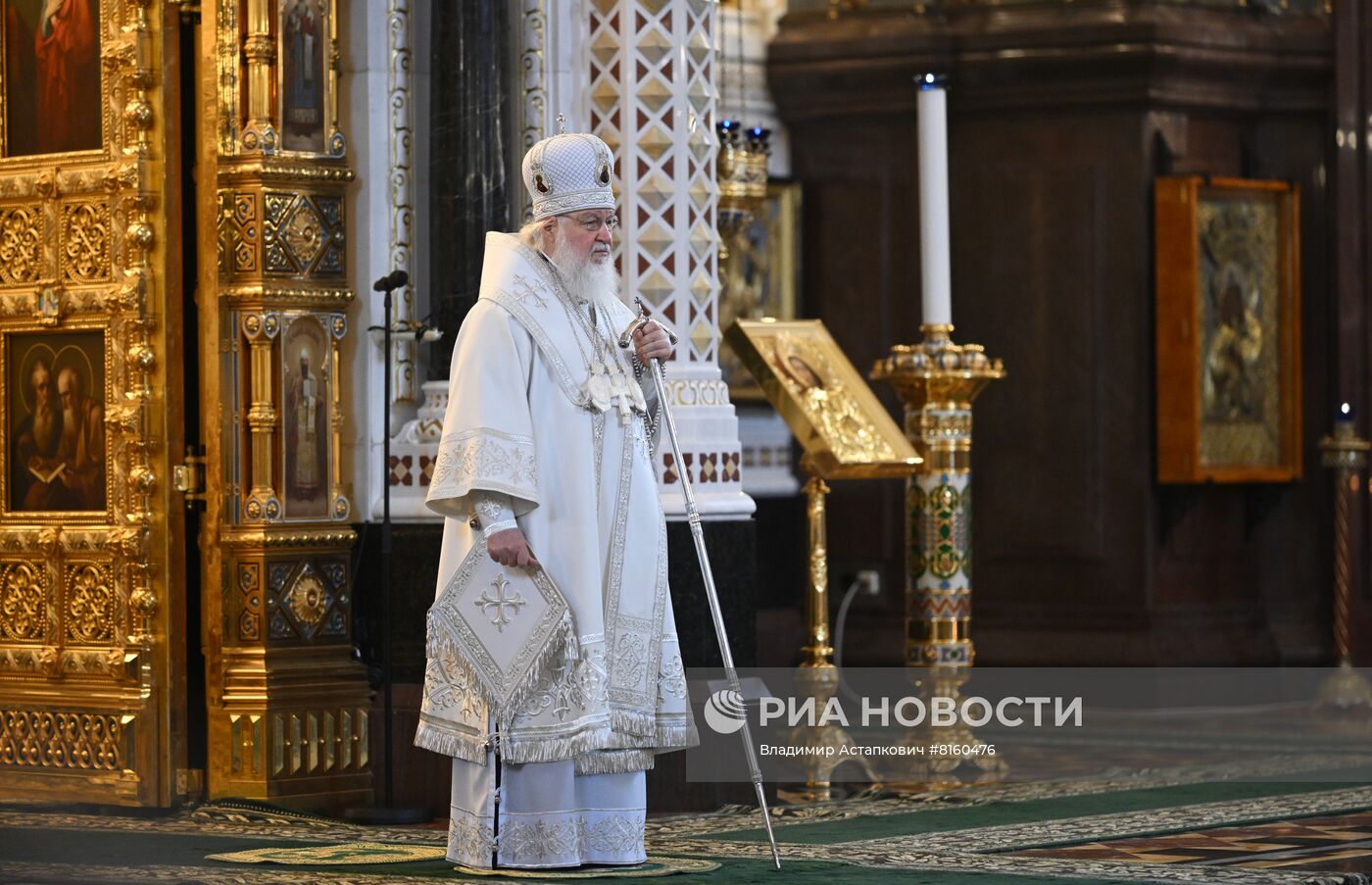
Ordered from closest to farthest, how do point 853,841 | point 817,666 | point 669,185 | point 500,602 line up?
point 500,602 → point 853,841 → point 669,185 → point 817,666

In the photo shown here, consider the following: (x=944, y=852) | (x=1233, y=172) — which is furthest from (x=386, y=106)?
(x=1233, y=172)

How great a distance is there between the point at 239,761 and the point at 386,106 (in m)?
2.26

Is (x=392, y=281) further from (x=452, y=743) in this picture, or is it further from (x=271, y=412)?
(x=452, y=743)

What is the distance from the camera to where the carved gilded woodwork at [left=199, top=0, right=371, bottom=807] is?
862 centimetres

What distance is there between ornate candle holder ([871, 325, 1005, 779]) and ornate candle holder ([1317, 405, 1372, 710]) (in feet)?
9.62

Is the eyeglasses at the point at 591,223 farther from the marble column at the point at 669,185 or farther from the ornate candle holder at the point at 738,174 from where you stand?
the ornate candle holder at the point at 738,174

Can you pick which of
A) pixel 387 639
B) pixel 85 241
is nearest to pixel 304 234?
pixel 85 241

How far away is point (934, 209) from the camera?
31.9 feet

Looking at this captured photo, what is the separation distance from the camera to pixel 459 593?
22.8 feet

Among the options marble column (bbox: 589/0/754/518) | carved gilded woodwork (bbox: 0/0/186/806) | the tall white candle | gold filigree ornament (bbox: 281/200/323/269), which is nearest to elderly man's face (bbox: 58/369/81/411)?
carved gilded woodwork (bbox: 0/0/186/806)

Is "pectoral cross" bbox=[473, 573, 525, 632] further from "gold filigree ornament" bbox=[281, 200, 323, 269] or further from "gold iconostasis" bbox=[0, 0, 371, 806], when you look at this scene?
"gold filigree ornament" bbox=[281, 200, 323, 269]

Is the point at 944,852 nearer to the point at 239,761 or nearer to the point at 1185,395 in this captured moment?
the point at 239,761

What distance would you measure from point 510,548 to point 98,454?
8.76 feet

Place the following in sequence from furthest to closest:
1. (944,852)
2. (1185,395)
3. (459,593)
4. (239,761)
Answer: (1185,395) < (239,761) < (944,852) < (459,593)
